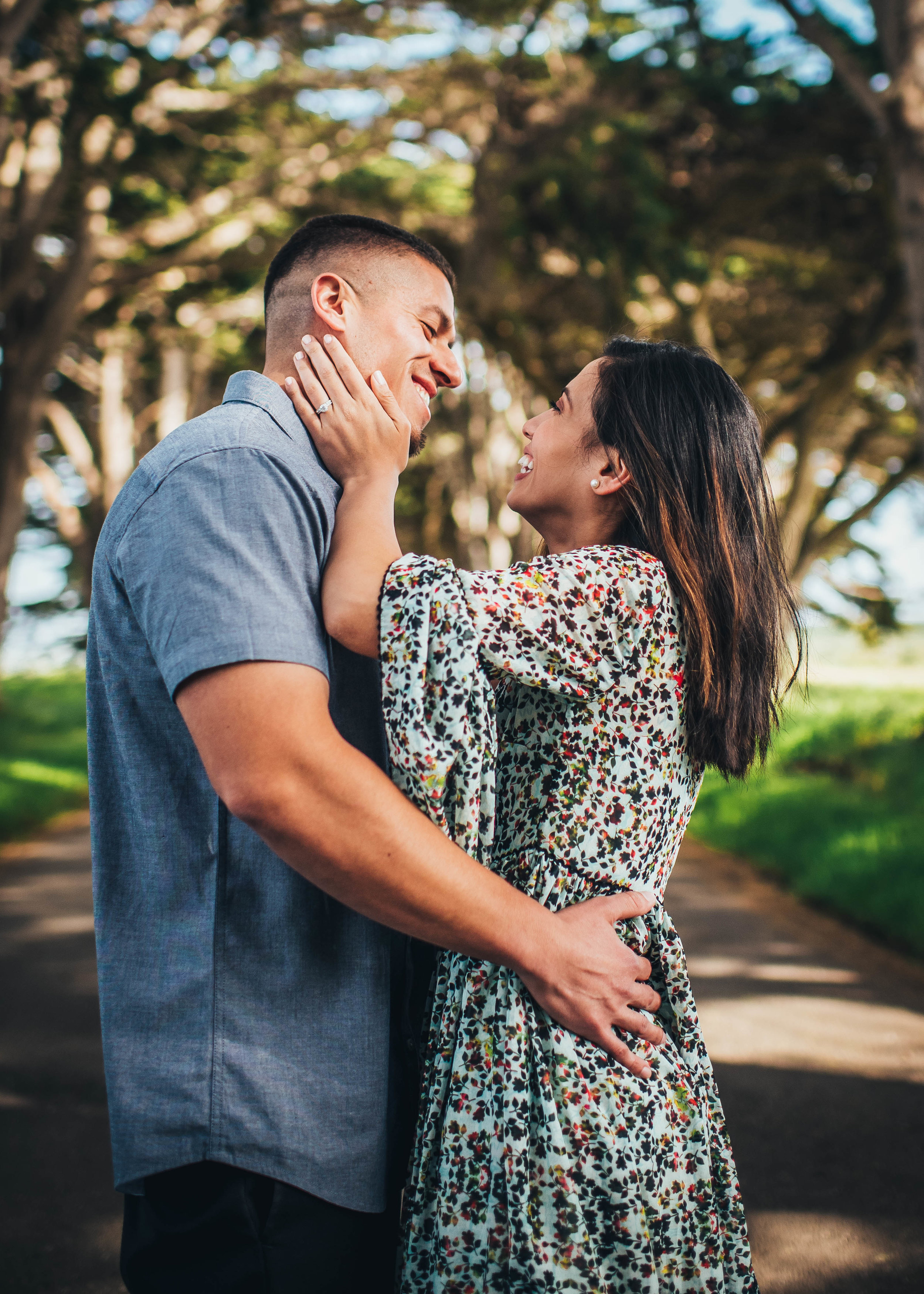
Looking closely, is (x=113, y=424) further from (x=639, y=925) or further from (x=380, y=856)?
(x=380, y=856)

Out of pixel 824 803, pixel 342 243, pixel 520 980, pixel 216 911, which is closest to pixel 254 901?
pixel 216 911

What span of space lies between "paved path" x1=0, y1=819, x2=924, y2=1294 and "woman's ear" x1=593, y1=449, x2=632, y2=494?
242 cm

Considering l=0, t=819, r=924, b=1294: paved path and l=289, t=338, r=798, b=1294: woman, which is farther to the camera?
l=0, t=819, r=924, b=1294: paved path

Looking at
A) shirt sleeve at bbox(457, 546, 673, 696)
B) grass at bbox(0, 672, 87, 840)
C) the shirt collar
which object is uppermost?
the shirt collar

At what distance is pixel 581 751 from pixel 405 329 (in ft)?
2.86

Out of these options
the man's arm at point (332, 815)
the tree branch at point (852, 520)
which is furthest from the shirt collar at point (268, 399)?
the tree branch at point (852, 520)

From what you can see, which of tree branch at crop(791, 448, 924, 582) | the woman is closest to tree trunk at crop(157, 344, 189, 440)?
tree branch at crop(791, 448, 924, 582)

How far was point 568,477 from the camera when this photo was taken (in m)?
1.91

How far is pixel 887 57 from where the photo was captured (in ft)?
24.8

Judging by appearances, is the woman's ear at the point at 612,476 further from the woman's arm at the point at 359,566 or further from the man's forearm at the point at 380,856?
the man's forearm at the point at 380,856

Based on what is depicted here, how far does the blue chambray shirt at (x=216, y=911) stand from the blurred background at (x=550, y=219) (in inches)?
204

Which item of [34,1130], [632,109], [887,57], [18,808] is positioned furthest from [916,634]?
[34,1130]

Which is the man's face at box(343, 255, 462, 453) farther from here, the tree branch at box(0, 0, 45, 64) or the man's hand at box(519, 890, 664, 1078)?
the tree branch at box(0, 0, 45, 64)

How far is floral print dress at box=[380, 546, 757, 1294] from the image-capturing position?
1447 mm
